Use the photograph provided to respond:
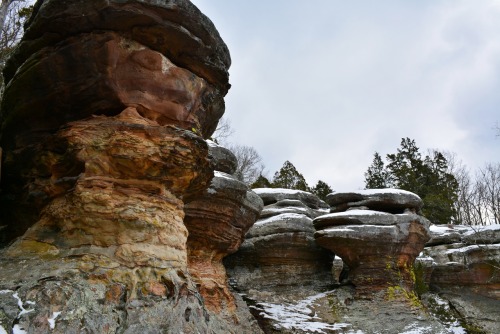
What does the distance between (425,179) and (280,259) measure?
19287 mm

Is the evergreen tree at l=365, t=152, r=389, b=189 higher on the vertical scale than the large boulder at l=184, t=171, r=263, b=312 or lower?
higher

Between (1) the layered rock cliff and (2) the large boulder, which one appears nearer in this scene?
(1) the layered rock cliff

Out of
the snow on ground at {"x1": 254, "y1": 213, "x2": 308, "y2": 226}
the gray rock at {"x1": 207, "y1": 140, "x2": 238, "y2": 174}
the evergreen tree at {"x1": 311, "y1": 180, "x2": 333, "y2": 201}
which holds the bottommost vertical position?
the snow on ground at {"x1": 254, "y1": 213, "x2": 308, "y2": 226}

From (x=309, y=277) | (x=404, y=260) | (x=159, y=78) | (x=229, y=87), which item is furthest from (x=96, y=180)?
(x=404, y=260)

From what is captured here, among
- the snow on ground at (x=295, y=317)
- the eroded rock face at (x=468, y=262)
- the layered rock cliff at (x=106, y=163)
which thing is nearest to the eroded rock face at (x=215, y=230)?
the snow on ground at (x=295, y=317)

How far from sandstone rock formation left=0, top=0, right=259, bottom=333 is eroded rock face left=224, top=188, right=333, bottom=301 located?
7.18 metres

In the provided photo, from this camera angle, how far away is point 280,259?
13.5 meters

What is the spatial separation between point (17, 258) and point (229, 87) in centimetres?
422

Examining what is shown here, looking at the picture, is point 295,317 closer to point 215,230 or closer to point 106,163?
point 215,230

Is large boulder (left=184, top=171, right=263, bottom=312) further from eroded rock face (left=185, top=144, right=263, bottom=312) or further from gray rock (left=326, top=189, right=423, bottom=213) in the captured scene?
gray rock (left=326, top=189, right=423, bottom=213)

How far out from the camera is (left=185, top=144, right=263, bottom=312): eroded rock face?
9578mm

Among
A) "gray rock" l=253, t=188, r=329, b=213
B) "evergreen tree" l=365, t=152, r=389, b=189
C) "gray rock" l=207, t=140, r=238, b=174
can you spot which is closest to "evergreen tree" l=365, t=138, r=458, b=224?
"evergreen tree" l=365, t=152, r=389, b=189

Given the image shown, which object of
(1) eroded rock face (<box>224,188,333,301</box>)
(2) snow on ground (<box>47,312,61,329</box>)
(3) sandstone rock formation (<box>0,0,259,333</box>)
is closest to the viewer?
(2) snow on ground (<box>47,312,61,329</box>)

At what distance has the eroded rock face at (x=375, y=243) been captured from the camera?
43.3 feet
